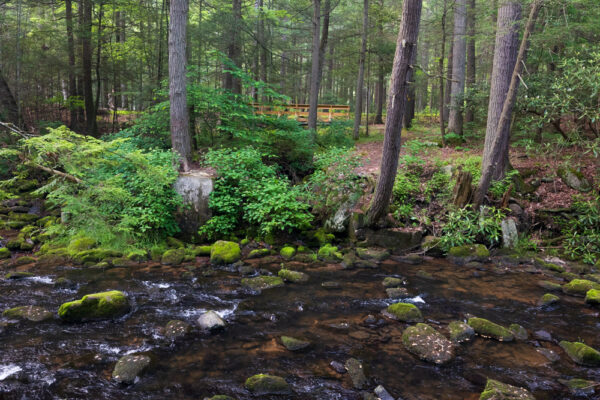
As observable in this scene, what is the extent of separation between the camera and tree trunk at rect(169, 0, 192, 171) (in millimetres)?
10000

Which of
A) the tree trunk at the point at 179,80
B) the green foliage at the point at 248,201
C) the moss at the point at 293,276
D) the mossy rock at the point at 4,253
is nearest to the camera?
the moss at the point at 293,276

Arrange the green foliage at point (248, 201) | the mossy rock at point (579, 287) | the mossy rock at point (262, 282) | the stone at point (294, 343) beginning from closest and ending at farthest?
the stone at point (294, 343)
the mossy rock at point (579, 287)
the mossy rock at point (262, 282)
the green foliage at point (248, 201)

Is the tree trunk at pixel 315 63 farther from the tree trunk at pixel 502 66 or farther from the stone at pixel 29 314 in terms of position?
the stone at pixel 29 314

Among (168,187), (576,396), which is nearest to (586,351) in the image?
(576,396)

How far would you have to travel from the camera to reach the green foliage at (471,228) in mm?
8609

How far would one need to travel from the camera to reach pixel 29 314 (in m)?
5.35

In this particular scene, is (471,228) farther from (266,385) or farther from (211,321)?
(266,385)

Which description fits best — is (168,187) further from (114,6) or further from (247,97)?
(114,6)

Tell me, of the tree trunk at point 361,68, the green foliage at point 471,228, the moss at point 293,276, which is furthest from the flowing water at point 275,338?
the tree trunk at point 361,68

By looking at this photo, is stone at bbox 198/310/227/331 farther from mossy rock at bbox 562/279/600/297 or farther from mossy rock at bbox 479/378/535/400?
mossy rock at bbox 562/279/600/297

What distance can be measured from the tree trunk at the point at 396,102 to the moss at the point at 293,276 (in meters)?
→ 2.94

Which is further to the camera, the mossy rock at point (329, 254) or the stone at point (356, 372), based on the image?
the mossy rock at point (329, 254)

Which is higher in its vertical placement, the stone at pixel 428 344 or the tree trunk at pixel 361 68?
the tree trunk at pixel 361 68

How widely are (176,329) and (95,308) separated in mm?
1429
